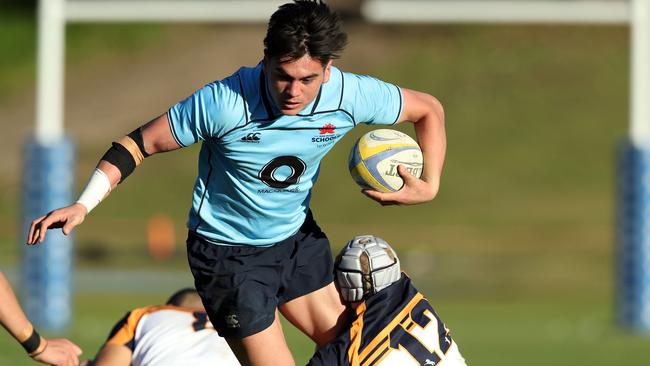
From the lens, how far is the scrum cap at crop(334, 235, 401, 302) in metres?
6.56

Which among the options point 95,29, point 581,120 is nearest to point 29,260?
point 581,120

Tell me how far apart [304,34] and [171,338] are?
1767 millimetres

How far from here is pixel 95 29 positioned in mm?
46531

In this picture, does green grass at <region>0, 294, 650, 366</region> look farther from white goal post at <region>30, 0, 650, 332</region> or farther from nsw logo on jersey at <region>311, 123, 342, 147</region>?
nsw logo on jersey at <region>311, 123, 342, 147</region>

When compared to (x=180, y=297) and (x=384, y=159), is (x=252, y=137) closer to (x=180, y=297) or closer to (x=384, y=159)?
(x=384, y=159)

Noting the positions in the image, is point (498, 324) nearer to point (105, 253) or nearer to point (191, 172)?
point (105, 253)

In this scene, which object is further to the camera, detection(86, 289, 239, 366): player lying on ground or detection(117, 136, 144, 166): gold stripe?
detection(86, 289, 239, 366): player lying on ground

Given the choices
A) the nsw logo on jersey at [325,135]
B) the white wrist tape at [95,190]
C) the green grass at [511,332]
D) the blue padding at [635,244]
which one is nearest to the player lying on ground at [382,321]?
the nsw logo on jersey at [325,135]

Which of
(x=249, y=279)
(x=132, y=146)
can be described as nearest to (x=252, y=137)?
A: (x=132, y=146)

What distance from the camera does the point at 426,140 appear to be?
689cm

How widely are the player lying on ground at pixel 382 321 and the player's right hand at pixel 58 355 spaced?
112 cm

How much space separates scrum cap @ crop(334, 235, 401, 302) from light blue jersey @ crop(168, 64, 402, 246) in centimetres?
31

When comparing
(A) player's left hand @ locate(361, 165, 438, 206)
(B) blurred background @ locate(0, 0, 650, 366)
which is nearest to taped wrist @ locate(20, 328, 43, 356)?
(A) player's left hand @ locate(361, 165, 438, 206)

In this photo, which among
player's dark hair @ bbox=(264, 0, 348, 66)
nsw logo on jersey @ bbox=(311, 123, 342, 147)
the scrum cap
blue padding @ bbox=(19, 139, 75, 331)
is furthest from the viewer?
blue padding @ bbox=(19, 139, 75, 331)
